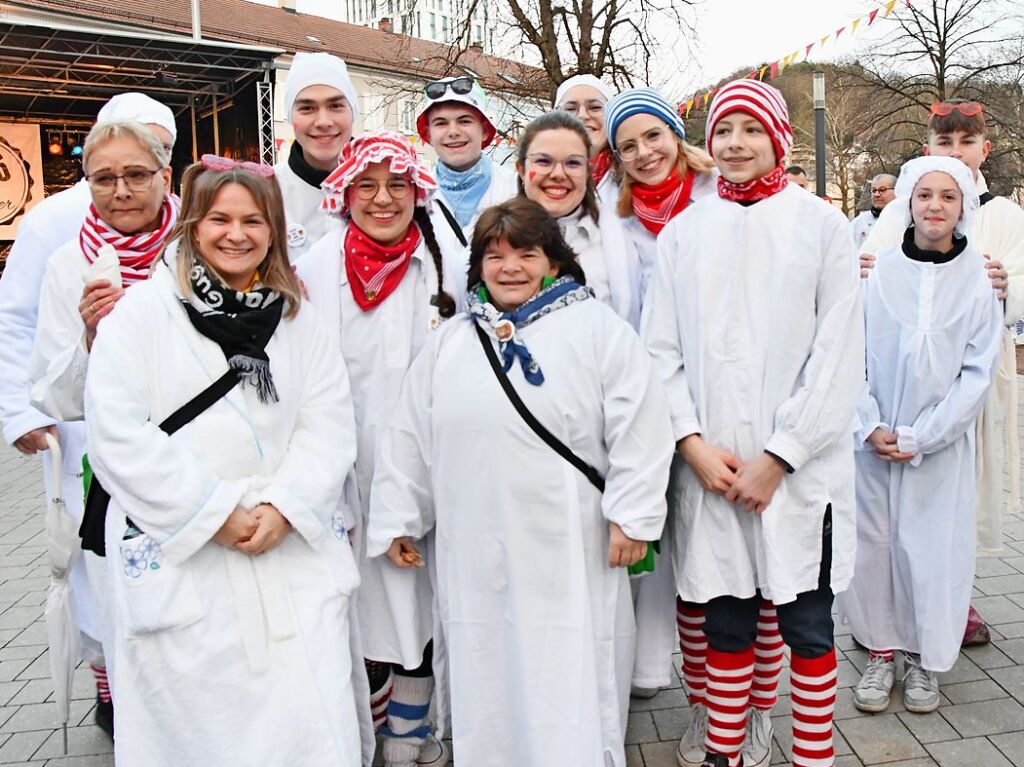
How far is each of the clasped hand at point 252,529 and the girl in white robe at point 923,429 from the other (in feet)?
7.30

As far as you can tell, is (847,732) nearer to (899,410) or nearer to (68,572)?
(899,410)

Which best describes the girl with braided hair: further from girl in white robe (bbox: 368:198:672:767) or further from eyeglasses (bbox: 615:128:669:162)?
eyeglasses (bbox: 615:128:669:162)

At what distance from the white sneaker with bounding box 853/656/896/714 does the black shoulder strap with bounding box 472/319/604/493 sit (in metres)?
1.58

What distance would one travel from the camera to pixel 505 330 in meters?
2.56

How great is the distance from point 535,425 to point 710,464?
53 cm

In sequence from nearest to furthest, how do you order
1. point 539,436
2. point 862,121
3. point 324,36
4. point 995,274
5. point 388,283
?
point 539,436 → point 388,283 → point 995,274 → point 862,121 → point 324,36

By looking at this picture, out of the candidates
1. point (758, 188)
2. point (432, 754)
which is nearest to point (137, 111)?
point (758, 188)

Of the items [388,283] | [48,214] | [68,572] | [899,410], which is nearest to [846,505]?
[899,410]

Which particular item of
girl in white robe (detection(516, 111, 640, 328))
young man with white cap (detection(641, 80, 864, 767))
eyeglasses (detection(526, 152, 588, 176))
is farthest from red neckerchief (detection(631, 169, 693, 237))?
young man with white cap (detection(641, 80, 864, 767))

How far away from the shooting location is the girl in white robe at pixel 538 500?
2.54 metres

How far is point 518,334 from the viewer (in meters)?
2.60

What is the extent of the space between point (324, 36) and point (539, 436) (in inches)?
1389

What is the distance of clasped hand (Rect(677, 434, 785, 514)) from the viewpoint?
2.55 metres

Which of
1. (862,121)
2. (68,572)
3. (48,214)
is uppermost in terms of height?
(862,121)
